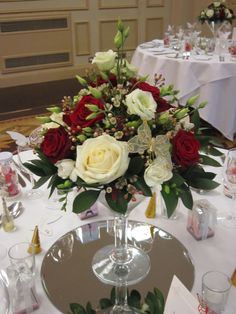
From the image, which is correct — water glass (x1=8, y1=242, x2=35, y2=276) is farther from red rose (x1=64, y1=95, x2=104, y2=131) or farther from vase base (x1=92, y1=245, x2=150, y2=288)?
red rose (x1=64, y1=95, x2=104, y2=131)

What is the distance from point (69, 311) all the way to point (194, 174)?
39 centimetres

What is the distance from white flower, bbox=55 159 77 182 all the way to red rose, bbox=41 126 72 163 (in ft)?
0.05

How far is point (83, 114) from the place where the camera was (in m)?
0.64

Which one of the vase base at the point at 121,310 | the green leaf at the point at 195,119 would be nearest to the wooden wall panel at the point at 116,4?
the green leaf at the point at 195,119

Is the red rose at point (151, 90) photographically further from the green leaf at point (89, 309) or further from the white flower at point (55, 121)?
the green leaf at point (89, 309)

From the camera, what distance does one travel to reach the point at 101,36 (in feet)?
17.3

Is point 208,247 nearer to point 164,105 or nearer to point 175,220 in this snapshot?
point 175,220

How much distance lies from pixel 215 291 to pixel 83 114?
0.44m

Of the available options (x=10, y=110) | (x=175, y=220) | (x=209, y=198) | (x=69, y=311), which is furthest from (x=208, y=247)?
(x=10, y=110)

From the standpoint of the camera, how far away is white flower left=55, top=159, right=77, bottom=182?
62cm

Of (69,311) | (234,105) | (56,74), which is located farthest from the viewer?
(56,74)

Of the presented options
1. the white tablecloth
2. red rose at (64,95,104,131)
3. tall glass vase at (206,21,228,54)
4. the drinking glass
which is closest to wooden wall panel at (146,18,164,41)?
tall glass vase at (206,21,228,54)

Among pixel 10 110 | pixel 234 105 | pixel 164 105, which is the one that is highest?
pixel 164 105

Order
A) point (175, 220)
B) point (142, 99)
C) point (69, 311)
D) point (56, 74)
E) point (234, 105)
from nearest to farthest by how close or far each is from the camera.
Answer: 1. point (142, 99)
2. point (69, 311)
3. point (175, 220)
4. point (234, 105)
5. point (56, 74)
